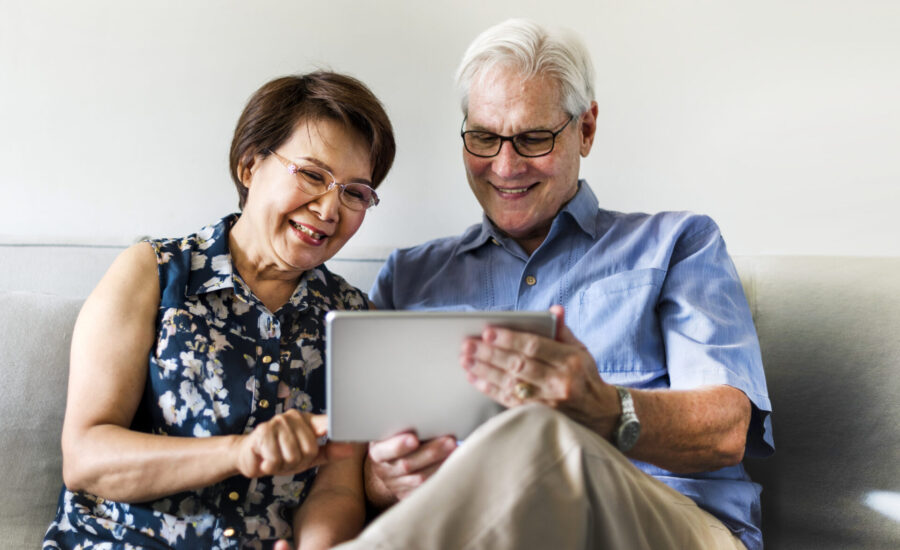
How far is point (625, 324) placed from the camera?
149 centimetres

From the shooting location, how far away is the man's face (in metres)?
1.57

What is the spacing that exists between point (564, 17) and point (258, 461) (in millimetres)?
1376

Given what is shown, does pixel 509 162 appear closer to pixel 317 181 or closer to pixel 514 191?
pixel 514 191

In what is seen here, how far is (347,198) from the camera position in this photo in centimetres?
A: 144

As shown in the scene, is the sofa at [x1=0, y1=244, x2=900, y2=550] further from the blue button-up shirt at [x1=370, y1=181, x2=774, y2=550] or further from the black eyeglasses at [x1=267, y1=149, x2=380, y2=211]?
the black eyeglasses at [x1=267, y1=149, x2=380, y2=211]

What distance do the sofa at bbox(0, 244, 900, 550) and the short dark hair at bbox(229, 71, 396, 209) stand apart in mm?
481

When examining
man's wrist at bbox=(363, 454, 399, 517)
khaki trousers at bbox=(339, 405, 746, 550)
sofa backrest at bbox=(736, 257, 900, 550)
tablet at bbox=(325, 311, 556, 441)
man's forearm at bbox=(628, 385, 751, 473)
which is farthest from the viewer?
sofa backrest at bbox=(736, 257, 900, 550)

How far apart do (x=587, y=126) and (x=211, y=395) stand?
96 centimetres

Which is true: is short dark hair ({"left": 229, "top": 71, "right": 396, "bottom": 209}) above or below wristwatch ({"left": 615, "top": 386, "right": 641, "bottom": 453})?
above

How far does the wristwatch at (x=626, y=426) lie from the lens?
116 centimetres

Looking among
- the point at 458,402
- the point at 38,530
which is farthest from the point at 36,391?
the point at 458,402

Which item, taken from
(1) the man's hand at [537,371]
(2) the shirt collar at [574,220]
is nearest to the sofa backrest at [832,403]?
(2) the shirt collar at [574,220]

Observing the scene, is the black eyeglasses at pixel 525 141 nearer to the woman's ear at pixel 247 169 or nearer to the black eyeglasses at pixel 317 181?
the black eyeglasses at pixel 317 181

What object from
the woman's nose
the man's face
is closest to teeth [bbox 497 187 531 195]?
the man's face
